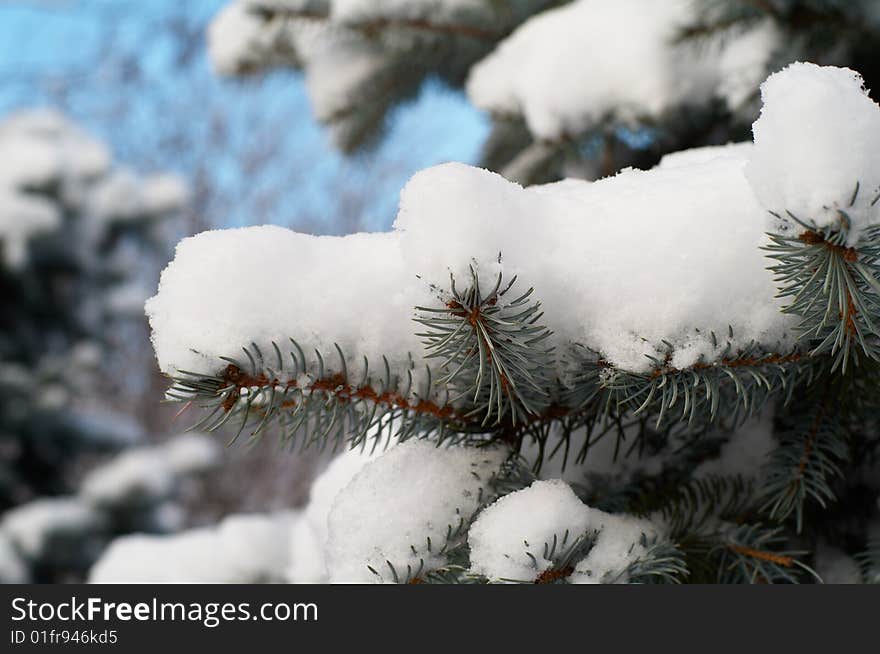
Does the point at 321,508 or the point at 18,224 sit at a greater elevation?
the point at 18,224

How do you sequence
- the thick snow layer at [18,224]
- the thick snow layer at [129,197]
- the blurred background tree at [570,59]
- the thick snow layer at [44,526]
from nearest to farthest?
the blurred background tree at [570,59] < the thick snow layer at [44,526] < the thick snow layer at [18,224] < the thick snow layer at [129,197]

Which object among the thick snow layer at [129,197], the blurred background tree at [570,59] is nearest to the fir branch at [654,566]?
the blurred background tree at [570,59]

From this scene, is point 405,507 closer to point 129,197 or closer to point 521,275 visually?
point 521,275

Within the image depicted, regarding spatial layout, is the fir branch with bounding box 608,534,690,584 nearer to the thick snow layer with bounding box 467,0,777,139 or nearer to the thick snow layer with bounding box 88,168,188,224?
the thick snow layer with bounding box 467,0,777,139

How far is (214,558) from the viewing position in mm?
1413

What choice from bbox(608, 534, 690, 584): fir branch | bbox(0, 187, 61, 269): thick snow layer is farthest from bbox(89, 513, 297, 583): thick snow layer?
bbox(0, 187, 61, 269): thick snow layer

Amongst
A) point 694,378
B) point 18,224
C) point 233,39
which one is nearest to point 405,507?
point 694,378

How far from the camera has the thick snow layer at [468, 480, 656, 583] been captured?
54 cm

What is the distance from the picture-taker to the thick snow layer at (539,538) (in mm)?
537

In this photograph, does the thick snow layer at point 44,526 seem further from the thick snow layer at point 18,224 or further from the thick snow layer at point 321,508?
the thick snow layer at point 321,508

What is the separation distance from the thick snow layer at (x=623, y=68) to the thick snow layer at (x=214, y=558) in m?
0.89

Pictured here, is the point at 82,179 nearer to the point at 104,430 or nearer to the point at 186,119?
the point at 104,430

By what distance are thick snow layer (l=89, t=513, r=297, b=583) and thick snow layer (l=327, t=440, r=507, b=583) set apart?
81 centimetres

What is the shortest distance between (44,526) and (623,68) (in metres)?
3.34
